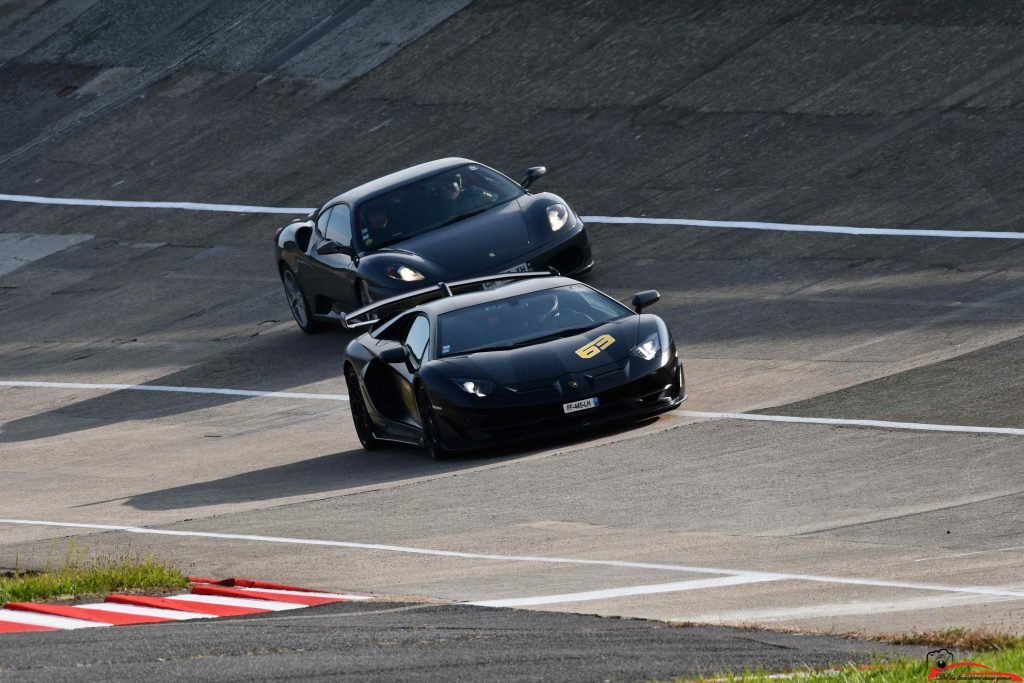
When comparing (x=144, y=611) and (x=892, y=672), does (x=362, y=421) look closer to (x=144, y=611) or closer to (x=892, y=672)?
(x=144, y=611)

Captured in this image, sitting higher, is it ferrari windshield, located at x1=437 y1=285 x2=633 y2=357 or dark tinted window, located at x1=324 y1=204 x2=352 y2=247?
dark tinted window, located at x1=324 y1=204 x2=352 y2=247

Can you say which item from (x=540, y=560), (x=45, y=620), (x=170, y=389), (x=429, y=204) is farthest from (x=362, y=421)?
(x=45, y=620)

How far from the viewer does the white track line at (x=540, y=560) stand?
28.9 feet

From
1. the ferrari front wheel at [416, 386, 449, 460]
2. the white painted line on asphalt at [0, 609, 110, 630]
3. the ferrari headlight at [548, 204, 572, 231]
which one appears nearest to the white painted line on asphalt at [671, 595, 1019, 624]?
the white painted line on asphalt at [0, 609, 110, 630]

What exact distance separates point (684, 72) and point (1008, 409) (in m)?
15.2

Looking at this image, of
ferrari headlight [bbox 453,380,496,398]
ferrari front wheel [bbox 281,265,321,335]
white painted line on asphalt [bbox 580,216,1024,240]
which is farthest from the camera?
ferrari front wheel [bbox 281,265,321,335]

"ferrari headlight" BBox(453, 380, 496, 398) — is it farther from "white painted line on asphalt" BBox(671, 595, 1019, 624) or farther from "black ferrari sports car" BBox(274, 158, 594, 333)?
"white painted line on asphalt" BBox(671, 595, 1019, 624)

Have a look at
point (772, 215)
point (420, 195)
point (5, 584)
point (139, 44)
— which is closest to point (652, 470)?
point (5, 584)

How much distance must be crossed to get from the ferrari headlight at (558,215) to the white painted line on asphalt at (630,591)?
994 centimetres

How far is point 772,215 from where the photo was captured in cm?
2166

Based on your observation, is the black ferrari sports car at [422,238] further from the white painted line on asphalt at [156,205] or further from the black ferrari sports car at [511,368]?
the white painted line on asphalt at [156,205]

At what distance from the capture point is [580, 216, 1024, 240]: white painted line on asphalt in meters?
19.3

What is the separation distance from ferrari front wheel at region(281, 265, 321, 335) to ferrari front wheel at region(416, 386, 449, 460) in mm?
6356

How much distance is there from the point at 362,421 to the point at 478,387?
74.3 inches
